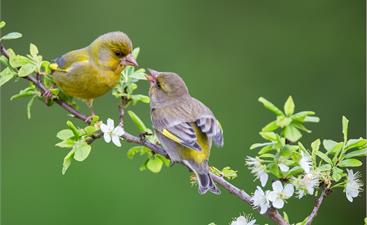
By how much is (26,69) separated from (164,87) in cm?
120

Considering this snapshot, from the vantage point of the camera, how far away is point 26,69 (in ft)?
12.9

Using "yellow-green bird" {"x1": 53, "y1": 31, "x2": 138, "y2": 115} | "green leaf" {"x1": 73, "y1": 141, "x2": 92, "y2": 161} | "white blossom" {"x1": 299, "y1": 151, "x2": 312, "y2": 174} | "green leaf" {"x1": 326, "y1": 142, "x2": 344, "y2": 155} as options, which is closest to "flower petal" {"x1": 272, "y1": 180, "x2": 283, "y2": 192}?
"white blossom" {"x1": 299, "y1": 151, "x2": 312, "y2": 174}

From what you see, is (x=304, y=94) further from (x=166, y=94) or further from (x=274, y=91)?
(x=166, y=94)

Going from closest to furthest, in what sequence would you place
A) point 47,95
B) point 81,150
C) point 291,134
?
1. point 291,134
2. point 81,150
3. point 47,95

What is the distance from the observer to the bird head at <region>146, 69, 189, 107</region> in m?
4.88

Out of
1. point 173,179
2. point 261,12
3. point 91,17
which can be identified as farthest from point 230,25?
point 173,179

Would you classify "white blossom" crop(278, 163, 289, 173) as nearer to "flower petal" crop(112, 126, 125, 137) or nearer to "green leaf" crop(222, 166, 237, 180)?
"green leaf" crop(222, 166, 237, 180)

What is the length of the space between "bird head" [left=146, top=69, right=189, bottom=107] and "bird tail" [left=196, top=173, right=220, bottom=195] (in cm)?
104

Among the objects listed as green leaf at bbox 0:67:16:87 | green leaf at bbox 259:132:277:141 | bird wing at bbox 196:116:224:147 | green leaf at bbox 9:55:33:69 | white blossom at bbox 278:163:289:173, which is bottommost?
bird wing at bbox 196:116:224:147

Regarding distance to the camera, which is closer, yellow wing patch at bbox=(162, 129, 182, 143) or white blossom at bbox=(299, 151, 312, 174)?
white blossom at bbox=(299, 151, 312, 174)

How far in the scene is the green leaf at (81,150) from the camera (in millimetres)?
3607

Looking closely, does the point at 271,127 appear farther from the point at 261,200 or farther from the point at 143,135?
the point at 143,135

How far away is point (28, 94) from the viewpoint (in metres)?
4.15

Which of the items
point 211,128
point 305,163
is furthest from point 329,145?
point 211,128
